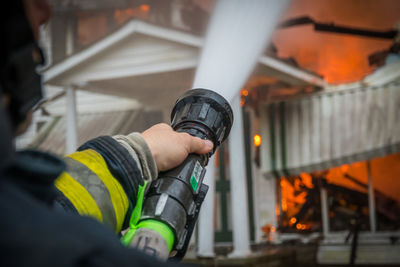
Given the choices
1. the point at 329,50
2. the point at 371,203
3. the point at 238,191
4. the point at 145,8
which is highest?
the point at 145,8

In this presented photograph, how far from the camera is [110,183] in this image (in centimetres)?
144

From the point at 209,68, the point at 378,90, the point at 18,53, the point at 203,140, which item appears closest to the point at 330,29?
the point at 378,90

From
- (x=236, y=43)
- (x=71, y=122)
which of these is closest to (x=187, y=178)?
(x=236, y=43)

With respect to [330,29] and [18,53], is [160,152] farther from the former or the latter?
[330,29]

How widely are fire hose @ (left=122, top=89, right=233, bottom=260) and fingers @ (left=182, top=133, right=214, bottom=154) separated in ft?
0.07

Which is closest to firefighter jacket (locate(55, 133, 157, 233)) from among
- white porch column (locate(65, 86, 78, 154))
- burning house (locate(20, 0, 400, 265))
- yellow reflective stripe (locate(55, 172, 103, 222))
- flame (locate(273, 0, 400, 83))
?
yellow reflective stripe (locate(55, 172, 103, 222))

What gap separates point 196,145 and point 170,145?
12 cm

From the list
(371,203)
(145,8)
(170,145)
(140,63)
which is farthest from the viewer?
(145,8)

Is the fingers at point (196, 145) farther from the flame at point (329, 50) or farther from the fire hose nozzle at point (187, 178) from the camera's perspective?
the flame at point (329, 50)

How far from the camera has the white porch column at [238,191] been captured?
21.1 feet

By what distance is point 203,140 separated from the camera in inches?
66.6

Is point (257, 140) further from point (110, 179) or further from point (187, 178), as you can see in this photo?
point (110, 179)

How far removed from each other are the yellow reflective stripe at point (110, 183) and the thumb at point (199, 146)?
0.32 m

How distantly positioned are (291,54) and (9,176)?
27.6ft
